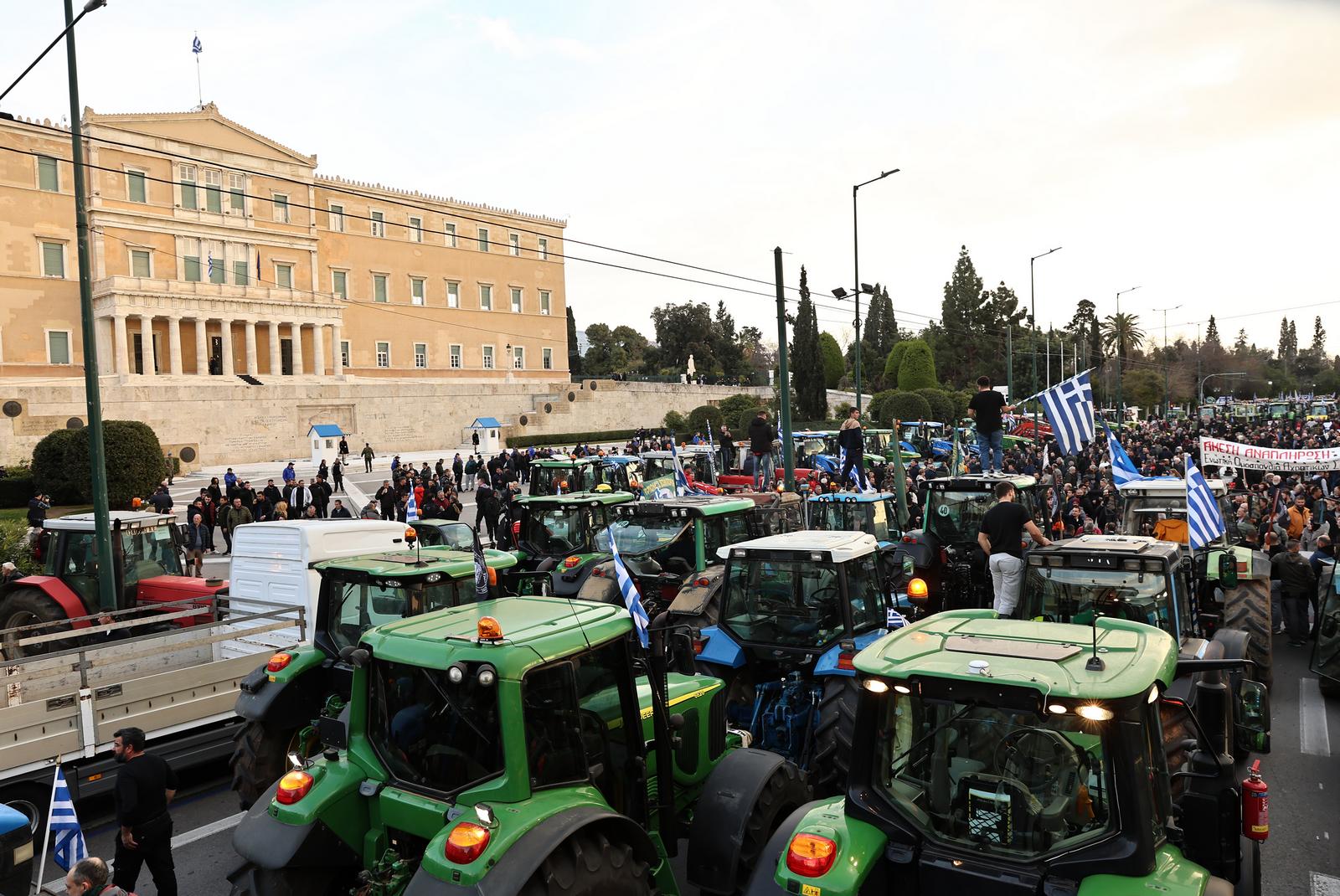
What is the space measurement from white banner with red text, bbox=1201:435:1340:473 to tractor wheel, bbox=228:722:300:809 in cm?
1578

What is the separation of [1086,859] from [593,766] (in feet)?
7.10

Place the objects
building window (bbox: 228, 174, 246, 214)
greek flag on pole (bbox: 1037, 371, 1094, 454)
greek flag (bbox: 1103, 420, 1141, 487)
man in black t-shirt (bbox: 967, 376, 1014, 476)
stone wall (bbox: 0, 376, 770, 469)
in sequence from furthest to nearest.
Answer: building window (bbox: 228, 174, 246, 214) < stone wall (bbox: 0, 376, 770, 469) < man in black t-shirt (bbox: 967, 376, 1014, 476) < greek flag on pole (bbox: 1037, 371, 1094, 454) < greek flag (bbox: 1103, 420, 1141, 487)

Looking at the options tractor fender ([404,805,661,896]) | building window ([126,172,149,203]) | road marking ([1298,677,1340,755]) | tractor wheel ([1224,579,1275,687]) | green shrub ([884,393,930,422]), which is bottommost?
road marking ([1298,677,1340,755])

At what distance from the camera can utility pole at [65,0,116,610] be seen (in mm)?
11172

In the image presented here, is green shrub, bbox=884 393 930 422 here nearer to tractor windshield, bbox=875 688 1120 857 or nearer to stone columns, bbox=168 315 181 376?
stone columns, bbox=168 315 181 376

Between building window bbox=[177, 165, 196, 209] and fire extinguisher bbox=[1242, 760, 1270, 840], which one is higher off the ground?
building window bbox=[177, 165, 196, 209]

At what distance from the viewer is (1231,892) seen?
10.7 feet

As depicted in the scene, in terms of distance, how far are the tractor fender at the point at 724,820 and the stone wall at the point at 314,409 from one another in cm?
3979

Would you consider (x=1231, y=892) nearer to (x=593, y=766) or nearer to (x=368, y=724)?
(x=593, y=766)

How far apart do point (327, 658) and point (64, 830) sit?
6.73 feet

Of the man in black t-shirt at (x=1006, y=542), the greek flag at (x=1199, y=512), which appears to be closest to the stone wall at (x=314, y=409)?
the man in black t-shirt at (x=1006, y=542)

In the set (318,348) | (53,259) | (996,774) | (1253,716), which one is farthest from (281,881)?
(318,348)

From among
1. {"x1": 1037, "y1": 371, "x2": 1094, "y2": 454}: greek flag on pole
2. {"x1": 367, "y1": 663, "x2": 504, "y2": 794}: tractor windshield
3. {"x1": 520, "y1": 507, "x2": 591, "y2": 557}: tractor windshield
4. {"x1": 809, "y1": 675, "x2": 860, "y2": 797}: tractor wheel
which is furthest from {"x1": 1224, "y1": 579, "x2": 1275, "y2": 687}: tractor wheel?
{"x1": 367, "y1": 663, "x2": 504, "y2": 794}: tractor windshield

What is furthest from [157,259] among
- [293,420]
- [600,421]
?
[600,421]
